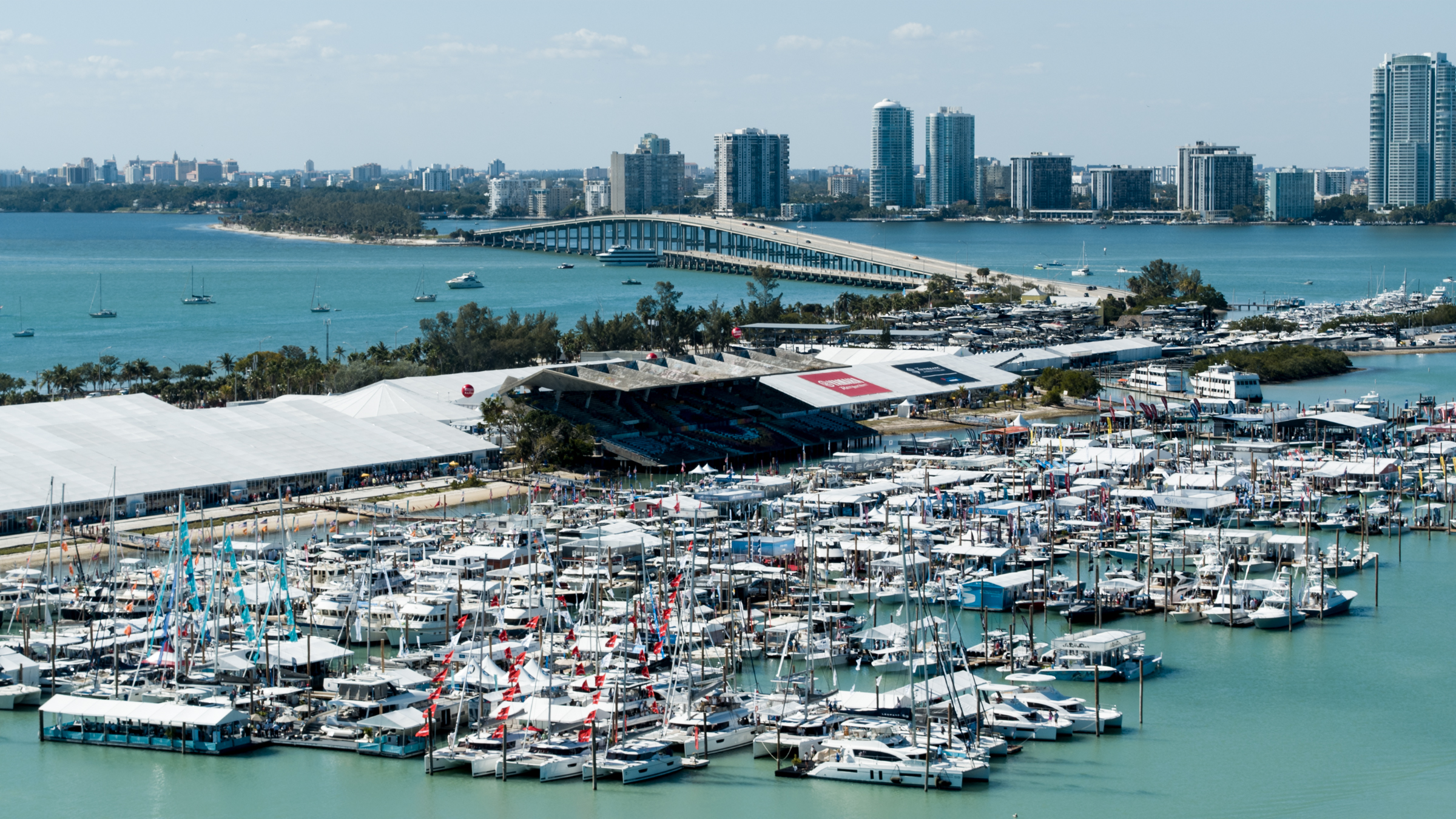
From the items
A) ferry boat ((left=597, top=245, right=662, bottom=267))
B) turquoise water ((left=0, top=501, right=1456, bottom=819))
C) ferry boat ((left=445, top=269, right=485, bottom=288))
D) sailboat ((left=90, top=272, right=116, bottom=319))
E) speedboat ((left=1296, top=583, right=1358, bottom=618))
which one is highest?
ferry boat ((left=597, top=245, right=662, bottom=267))

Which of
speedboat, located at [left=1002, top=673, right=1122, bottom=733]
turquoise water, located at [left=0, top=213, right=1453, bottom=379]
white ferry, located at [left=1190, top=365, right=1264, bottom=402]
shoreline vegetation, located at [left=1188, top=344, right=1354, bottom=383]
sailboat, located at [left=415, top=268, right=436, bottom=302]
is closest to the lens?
speedboat, located at [left=1002, top=673, right=1122, bottom=733]

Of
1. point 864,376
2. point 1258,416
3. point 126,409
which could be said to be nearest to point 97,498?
point 126,409

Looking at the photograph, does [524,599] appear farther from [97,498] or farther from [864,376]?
[864,376]

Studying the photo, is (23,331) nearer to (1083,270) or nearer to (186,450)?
(186,450)

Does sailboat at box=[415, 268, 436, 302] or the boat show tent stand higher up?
sailboat at box=[415, 268, 436, 302]

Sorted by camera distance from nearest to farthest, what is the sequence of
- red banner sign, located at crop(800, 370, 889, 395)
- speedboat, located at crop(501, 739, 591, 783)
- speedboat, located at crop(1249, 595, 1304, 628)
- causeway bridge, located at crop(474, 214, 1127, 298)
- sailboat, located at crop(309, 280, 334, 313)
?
speedboat, located at crop(501, 739, 591, 783), speedboat, located at crop(1249, 595, 1304, 628), red banner sign, located at crop(800, 370, 889, 395), sailboat, located at crop(309, 280, 334, 313), causeway bridge, located at crop(474, 214, 1127, 298)

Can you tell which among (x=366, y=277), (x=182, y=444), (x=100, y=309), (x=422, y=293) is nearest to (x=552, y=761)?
(x=182, y=444)

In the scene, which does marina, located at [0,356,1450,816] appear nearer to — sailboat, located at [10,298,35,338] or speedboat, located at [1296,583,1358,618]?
speedboat, located at [1296,583,1358,618]

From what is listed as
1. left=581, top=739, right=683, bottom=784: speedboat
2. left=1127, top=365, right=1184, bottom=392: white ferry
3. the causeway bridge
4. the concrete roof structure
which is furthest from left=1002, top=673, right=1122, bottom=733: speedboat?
the causeway bridge
